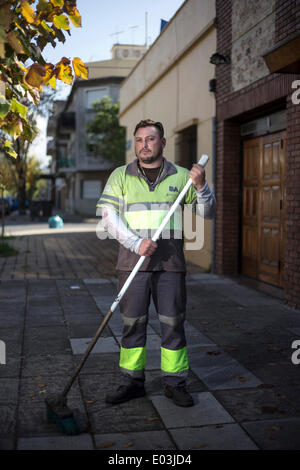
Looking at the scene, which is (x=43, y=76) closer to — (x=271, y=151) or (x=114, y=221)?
(x=114, y=221)

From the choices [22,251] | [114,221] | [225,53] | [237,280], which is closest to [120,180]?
[114,221]

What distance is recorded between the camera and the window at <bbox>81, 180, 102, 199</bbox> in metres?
43.1

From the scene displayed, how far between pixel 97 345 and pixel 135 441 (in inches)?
84.5

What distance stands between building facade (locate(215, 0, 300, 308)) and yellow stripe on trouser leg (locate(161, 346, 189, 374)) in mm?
3500

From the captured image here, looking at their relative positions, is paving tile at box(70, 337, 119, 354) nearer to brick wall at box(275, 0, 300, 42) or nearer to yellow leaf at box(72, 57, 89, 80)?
yellow leaf at box(72, 57, 89, 80)

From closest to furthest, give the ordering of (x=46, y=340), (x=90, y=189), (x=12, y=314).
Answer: (x=46, y=340) → (x=12, y=314) → (x=90, y=189)

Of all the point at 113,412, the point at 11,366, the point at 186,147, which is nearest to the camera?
the point at 113,412

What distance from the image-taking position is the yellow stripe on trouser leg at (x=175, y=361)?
3.87 meters

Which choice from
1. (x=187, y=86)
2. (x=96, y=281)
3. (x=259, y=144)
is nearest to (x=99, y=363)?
(x=96, y=281)

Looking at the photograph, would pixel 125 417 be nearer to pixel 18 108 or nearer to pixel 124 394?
pixel 124 394

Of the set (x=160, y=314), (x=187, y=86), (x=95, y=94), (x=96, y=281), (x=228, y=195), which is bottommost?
(x=96, y=281)

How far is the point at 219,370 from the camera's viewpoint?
4.58 m

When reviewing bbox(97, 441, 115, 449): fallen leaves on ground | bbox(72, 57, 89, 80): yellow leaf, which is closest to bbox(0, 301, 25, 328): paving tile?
bbox(97, 441, 115, 449): fallen leaves on ground

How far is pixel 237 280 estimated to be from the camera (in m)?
9.38
